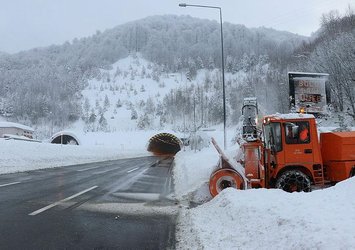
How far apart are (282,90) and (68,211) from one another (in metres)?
62.9

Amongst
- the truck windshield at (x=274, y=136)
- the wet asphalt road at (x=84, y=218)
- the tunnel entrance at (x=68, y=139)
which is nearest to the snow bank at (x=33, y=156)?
the wet asphalt road at (x=84, y=218)

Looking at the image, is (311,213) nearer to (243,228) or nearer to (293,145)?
(243,228)

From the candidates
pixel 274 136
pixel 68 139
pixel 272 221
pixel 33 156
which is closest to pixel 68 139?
pixel 68 139

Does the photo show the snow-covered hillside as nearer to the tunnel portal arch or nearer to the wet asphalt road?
the tunnel portal arch

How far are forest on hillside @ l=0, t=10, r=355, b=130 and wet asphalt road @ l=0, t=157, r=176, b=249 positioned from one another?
45.0 m

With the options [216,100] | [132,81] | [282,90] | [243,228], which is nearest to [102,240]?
[243,228]

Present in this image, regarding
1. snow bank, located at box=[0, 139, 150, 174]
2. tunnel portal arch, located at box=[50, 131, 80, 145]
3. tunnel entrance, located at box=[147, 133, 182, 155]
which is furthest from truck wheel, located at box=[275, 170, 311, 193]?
tunnel entrance, located at box=[147, 133, 182, 155]

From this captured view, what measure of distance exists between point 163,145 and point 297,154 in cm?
7654

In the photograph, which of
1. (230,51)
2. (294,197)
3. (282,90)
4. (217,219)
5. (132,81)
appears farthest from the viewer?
(132,81)

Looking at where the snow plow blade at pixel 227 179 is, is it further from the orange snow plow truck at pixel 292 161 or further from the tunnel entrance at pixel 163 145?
the tunnel entrance at pixel 163 145

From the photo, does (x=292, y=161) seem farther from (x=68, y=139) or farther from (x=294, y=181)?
(x=68, y=139)

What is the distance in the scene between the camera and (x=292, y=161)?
11836 mm

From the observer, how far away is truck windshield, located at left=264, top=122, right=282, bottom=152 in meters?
12.0

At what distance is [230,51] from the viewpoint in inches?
6358
